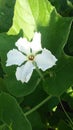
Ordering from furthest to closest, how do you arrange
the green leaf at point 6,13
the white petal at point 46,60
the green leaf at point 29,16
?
the green leaf at point 6,13 < the green leaf at point 29,16 < the white petal at point 46,60

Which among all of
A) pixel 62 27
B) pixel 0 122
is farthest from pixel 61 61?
pixel 0 122

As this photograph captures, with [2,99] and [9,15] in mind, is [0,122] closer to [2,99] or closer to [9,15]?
[2,99]

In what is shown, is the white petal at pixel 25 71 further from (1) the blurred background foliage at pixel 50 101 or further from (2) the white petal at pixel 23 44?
(1) the blurred background foliage at pixel 50 101

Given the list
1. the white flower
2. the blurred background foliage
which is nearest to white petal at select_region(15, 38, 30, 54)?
the white flower

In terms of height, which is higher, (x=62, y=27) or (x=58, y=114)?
(x=62, y=27)

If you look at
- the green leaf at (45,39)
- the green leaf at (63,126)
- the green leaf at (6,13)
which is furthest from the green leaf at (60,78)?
the green leaf at (6,13)

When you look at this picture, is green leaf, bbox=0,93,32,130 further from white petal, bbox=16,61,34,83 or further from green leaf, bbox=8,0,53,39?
green leaf, bbox=8,0,53,39
